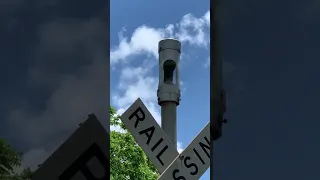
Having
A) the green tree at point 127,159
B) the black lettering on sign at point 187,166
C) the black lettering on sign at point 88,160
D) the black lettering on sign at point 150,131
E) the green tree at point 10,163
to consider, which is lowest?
the green tree at point 10,163

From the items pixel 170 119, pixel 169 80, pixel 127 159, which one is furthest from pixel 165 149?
pixel 127 159

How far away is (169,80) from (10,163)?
2.89 metres

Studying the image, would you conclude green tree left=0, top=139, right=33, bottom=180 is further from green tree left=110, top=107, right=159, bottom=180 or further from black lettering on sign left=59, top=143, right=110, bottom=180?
green tree left=110, top=107, right=159, bottom=180

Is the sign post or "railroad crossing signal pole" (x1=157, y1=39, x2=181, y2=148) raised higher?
"railroad crossing signal pole" (x1=157, y1=39, x2=181, y2=148)

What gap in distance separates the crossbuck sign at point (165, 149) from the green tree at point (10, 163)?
2118 mm

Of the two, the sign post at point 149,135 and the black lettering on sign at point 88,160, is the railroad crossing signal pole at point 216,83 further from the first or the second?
the sign post at point 149,135

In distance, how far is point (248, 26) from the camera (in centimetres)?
70

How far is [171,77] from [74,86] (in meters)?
2.84

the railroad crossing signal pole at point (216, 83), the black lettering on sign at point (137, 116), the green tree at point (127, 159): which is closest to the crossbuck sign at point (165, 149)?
the black lettering on sign at point (137, 116)

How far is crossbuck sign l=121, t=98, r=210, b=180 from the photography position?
110 inches

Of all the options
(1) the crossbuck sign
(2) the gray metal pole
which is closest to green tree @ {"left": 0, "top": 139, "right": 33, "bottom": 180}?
(1) the crossbuck sign

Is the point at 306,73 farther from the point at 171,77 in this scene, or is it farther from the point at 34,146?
the point at 171,77

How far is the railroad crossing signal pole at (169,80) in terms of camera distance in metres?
3.38

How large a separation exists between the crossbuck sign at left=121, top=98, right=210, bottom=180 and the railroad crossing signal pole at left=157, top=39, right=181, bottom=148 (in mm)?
361
